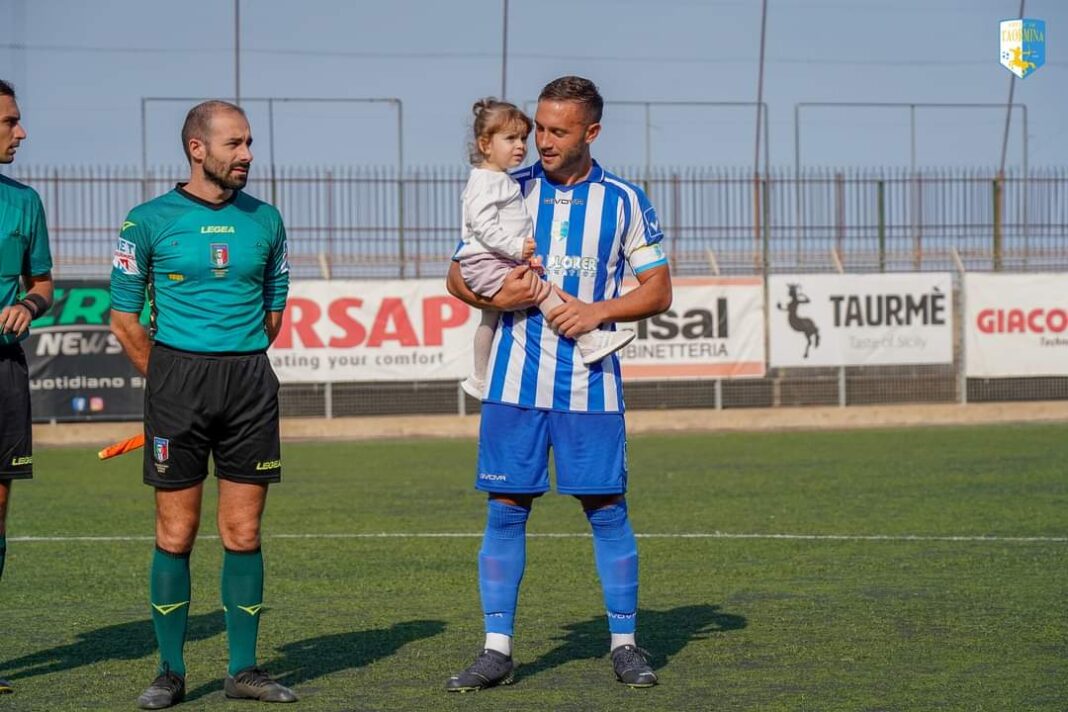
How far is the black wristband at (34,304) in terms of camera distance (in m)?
5.62

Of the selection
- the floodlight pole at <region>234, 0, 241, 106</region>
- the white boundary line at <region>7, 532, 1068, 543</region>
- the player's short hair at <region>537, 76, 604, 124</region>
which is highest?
the floodlight pole at <region>234, 0, 241, 106</region>

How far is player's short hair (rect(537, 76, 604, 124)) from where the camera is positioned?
221 inches

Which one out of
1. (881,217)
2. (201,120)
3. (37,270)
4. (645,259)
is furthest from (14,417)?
(881,217)

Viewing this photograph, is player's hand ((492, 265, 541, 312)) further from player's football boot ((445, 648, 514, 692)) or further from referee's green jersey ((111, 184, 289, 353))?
player's football boot ((445, 648, 514, 692))

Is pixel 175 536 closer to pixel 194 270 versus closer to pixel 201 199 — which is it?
pixel 194 270

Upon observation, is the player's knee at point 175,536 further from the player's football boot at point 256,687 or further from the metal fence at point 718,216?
the metal fence at point 718,216

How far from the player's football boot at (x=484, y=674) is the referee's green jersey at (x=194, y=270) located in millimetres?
1337

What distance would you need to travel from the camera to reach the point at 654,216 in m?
5.85

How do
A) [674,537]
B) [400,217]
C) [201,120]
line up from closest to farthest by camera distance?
[201,120] → [674,537] → [400,217]

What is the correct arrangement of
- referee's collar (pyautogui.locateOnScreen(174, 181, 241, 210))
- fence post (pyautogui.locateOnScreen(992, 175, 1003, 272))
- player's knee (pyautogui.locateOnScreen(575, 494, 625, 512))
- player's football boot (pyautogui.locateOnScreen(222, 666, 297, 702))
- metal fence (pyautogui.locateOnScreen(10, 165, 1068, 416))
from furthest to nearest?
fence post (pyautogui.locateOnScreen(992, 175, 1003, 272))
metal fence (pyautogui.locateOnScreen(10, 165, 1068, 416))
player's knee (pyautogui.locateOnScreen(575, 494, 625, 512))
referee's collar (pyautogui.locateOnScreen(174, 181, 241, 210))
player's football boot (pyautogui.locateOnScreen(222, 666, 297, 702))

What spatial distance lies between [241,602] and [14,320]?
1266 mm

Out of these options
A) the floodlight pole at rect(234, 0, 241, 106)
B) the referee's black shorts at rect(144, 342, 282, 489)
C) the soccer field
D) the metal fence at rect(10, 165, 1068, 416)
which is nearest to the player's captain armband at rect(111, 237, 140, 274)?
the referee's black shorts at rect(144, 342, 282, 489)

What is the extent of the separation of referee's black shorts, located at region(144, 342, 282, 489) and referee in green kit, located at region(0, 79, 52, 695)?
21.4 inches

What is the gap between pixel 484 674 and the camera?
5.46 metres
